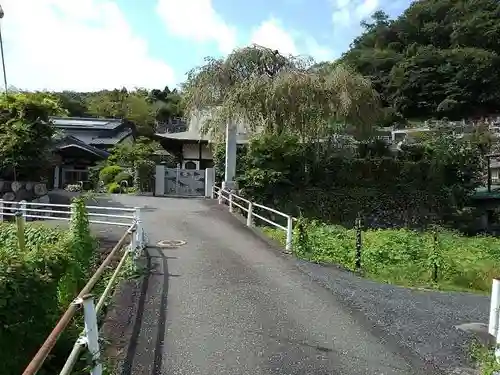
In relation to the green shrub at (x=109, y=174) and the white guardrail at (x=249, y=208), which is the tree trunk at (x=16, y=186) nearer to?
the white guardrail at (x=249, y=208)

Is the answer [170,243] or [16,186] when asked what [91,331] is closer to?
[170,243]

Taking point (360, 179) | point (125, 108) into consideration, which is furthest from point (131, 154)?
point (125, 108)

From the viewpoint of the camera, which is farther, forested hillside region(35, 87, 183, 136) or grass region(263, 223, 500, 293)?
forested hillside region(35, 87, 183, 136)

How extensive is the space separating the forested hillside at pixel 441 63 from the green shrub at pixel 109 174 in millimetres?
31504

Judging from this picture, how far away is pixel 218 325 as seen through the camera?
5.76 meters

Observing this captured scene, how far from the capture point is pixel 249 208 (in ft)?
46.5

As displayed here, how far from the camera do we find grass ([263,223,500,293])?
9.55 metres

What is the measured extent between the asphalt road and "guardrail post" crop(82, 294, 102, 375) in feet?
2.72

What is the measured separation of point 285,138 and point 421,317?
14.3 m

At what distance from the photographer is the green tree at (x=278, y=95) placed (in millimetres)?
19219

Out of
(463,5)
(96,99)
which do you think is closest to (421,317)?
(96,99)

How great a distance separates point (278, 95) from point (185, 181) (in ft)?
26.7

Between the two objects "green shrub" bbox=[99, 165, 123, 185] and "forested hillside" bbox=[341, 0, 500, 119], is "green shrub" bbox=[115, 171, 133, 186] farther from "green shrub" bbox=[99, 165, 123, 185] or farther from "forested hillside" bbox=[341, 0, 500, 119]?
"forested hillside" bbox=[341, 0, 500, 119]

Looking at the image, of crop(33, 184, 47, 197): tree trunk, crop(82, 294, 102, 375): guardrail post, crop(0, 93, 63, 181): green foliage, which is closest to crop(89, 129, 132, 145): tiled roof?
crop(33, 184, 47, 197): tree trunk
